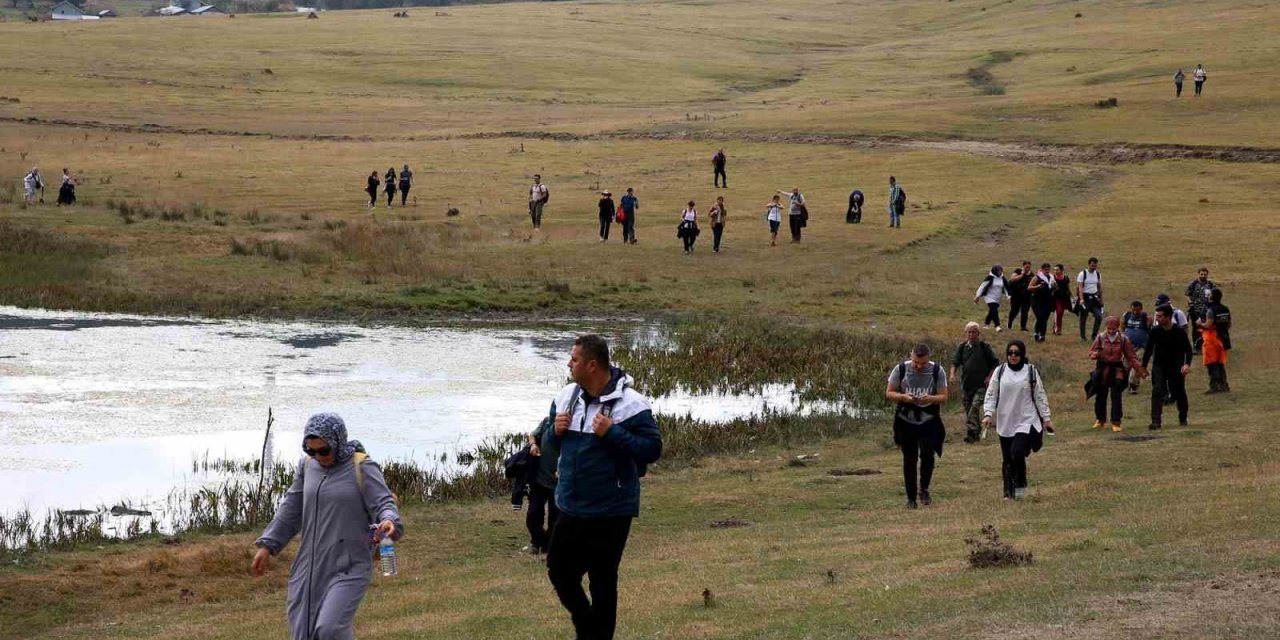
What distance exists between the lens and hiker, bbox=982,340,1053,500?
16859 mm

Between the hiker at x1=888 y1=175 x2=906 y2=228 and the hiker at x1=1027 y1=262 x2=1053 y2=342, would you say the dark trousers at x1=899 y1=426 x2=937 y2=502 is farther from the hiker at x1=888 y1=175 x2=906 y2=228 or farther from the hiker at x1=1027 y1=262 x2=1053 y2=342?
the hiker at x1=888 y1=175 x2=906 y2=228

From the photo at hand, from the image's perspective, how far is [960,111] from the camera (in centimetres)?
7875

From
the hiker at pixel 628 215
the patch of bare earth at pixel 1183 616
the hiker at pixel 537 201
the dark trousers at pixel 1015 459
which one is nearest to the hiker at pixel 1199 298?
the dark trousers at pixel 1015 459

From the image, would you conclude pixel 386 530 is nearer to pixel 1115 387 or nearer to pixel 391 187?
pixel 1115 387

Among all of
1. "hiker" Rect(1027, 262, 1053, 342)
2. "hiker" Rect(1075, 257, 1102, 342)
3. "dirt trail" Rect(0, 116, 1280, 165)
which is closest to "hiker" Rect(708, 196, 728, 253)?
"hiker" Rect(1027, 262, 1053, 342)

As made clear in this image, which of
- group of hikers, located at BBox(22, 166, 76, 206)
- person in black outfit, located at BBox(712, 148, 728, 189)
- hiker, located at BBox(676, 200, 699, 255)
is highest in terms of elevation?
person in black outfit, located at BBox(712, 148, 728, 189)

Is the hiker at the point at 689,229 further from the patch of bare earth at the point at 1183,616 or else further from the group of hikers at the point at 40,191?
the patch of bare earth at the point at 1183,616

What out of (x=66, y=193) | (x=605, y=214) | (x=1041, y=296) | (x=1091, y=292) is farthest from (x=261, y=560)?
(x=66, y=193)

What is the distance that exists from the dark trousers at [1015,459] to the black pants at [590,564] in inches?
330

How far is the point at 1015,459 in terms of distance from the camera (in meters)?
17.2

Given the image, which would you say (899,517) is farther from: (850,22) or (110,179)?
(850,22)

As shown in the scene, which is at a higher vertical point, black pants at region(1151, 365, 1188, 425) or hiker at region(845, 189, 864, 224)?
hiker at region(845, 189, 864, 224)

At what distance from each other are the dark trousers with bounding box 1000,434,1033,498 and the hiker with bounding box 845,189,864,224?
3418 centimetres

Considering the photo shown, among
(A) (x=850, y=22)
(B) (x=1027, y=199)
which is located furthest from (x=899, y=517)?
(A) (x=850, y=22)
